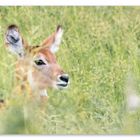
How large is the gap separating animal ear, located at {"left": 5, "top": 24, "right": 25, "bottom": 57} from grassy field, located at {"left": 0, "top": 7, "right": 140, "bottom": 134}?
2 cm

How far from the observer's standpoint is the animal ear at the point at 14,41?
7.23ft

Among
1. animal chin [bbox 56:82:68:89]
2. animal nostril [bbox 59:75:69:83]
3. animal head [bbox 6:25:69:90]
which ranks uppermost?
animal head [bbox 6:25:69:90]

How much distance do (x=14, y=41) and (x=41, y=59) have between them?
15 centimetres

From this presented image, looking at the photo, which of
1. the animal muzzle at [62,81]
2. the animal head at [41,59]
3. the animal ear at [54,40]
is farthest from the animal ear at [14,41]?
the animal muzzle at [62,81]

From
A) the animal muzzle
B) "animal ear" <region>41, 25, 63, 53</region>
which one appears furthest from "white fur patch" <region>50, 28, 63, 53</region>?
the animal muzzle

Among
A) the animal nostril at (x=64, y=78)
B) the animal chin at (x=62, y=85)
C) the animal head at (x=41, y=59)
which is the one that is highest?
the animal head at (x=41, y=59)

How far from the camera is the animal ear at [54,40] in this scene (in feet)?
7.25

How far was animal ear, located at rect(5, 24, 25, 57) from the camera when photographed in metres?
2.20

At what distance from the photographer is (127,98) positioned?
7.28ft

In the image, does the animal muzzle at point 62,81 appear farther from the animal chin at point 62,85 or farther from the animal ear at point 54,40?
the animal ear at point 54,40

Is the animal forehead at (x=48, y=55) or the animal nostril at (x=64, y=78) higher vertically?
the animal forehead at (x=48, y=55)

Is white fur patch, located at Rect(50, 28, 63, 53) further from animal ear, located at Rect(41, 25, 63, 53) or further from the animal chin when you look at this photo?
the animal chin

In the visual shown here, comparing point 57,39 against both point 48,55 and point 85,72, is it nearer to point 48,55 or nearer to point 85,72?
point 48,55

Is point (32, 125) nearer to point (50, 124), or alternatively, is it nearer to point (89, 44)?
point (50, 124)
